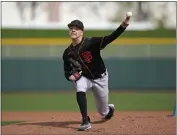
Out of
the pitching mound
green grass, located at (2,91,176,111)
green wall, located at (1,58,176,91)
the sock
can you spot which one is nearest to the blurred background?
green wall, located at (1,58,176,91)

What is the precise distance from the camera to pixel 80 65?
4594 millimetres

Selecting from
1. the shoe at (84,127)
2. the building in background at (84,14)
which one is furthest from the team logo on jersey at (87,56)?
the building in background at (84,14)

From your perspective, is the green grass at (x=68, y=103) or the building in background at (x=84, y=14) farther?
the building in background at (x=84, y=14)

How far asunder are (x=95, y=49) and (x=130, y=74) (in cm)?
948

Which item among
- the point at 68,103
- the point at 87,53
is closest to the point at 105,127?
the point at 87,53

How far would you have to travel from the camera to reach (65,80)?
13.8 metres

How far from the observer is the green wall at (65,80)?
45.0 ft

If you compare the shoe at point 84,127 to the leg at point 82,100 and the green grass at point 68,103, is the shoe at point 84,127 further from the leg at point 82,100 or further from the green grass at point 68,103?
the green grass at point 68,103

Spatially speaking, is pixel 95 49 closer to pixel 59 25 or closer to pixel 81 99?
pixel 81 99

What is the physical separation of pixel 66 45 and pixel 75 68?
29.5ft

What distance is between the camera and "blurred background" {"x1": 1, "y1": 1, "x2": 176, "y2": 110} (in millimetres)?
13516

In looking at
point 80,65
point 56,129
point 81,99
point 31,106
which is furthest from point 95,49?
point 31,106

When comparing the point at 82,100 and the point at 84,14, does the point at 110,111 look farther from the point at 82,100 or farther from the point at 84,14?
the point at 84,14

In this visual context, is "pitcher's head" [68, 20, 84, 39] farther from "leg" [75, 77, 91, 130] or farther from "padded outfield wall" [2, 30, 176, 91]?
"padded outfield wall" [2, 30, 176, 91]
